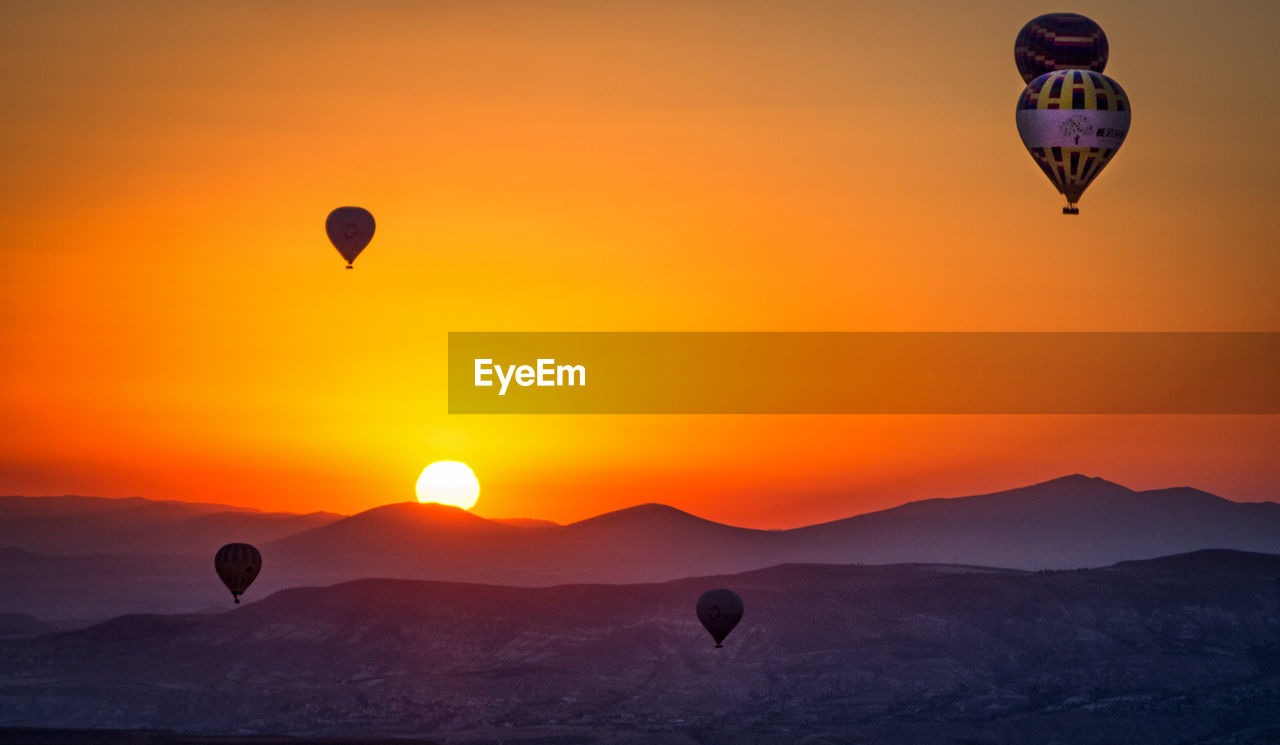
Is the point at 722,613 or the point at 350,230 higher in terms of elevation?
the point at 350,230

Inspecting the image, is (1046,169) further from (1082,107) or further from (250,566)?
(250,566)

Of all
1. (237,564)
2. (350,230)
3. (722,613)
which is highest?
(350,230)

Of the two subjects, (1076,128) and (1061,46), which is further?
(1061,46)

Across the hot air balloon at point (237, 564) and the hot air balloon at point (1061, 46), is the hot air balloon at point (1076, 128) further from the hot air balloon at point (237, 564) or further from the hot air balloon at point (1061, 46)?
the hot air balloon at point (237, 564)

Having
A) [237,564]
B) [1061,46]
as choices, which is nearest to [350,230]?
[1061,46]

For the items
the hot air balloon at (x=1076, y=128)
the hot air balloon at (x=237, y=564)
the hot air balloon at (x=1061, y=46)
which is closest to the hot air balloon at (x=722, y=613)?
the hot air balloon at (x=237, y=564)

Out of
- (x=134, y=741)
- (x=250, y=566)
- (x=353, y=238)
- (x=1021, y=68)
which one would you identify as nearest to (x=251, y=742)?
(x=134, y=741)

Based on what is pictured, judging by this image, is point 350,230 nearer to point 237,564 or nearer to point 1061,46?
point 1061,46
